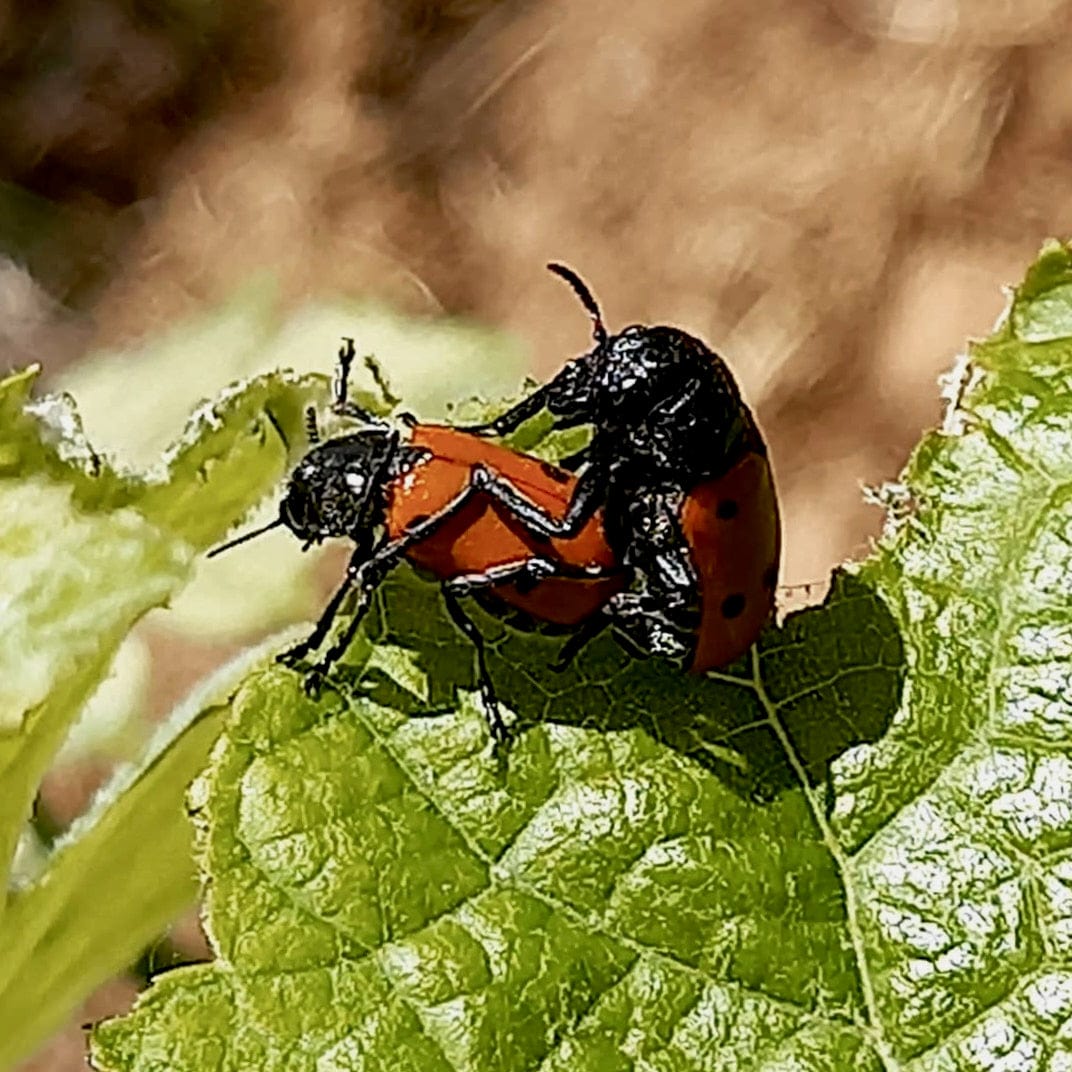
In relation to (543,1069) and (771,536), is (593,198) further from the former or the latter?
(543,1069)

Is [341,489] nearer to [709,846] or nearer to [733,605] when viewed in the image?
[733,605]

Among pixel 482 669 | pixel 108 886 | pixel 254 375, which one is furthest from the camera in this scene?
pixel 254 375

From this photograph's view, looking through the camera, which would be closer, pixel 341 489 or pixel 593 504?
pixel 593 504

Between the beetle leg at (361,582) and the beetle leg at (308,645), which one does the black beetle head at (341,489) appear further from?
the beetle leg at (308,645)

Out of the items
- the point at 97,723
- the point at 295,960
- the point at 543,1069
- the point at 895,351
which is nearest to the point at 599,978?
the point at 543,1069

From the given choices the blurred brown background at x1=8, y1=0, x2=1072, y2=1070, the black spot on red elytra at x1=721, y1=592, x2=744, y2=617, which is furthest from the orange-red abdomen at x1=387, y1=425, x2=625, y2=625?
the blurred brown background at x1=8, y1=0, x2=1072, y2=1070

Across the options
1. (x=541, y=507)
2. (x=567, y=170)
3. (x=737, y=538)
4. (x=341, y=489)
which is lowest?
(x=737, y=538)

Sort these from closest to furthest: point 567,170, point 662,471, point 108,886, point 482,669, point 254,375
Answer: point 482,669 → point 108,886 → point 662,471 → point 254,375 → point 567,170

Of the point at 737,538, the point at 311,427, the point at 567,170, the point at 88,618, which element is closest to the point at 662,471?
the point at 737,538
